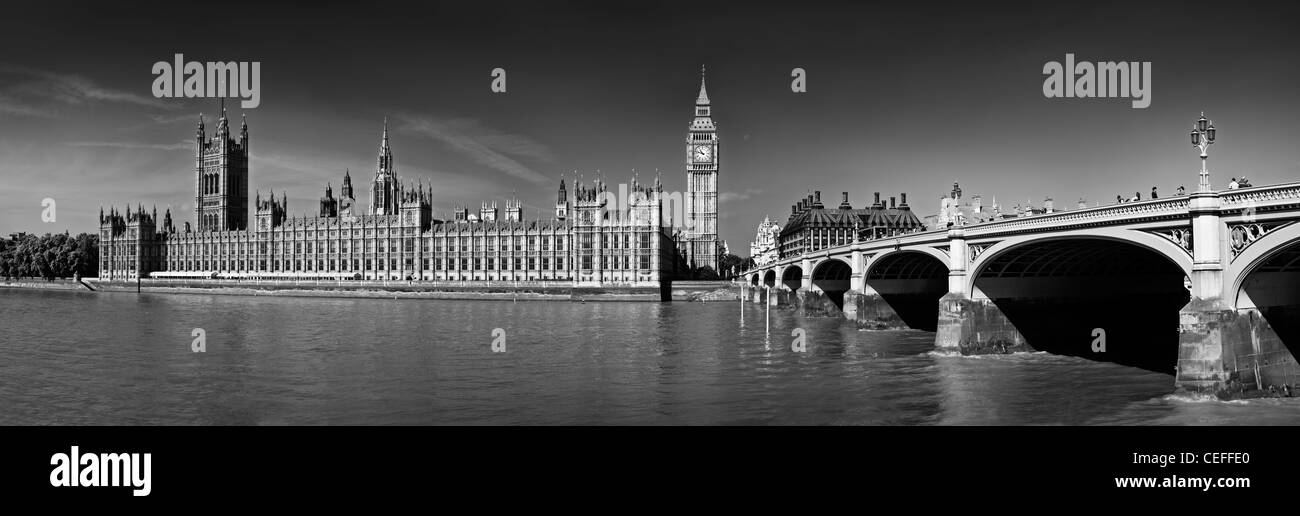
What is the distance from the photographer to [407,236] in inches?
4419

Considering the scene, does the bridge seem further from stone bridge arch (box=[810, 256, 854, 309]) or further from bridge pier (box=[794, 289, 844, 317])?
stone bridge arch (box=[810, 256, 854, 309])

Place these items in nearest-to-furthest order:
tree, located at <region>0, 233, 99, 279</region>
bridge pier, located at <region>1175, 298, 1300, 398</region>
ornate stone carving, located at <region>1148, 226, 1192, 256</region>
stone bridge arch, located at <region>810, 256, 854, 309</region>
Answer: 1. bridge pier, located at <region>1175, 298, 1300, 398</region>
2. ornate stone carving, located at <region>1148, 226, 1192, 256</region>
3. stone bridge arch, located at <region>810, 256, 854, 309</region>
4. tree, located at <region>0, 233, 99, 279</region>

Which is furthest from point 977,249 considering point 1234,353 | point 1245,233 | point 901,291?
point 901,291

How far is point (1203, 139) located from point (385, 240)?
10786cm

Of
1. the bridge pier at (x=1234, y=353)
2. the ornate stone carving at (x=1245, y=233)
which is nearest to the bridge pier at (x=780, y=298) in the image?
the bridge pier at (x=1234, y=353)

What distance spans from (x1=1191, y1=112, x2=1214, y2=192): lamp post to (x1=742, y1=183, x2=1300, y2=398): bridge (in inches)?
11.7

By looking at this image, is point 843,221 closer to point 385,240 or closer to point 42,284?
point 385,240

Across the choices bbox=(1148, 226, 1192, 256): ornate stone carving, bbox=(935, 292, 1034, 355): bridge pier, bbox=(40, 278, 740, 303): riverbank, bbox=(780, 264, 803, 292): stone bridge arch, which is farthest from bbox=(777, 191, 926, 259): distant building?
bbox=(1148, 226, 1192, 256): ornate stone carving

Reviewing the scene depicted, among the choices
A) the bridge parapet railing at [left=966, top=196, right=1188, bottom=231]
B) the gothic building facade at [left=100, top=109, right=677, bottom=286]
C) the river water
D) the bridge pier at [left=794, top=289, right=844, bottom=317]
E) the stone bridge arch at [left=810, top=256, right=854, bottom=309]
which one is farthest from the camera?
the gothic building facade at [left=100, top=109, right=677, bottom=286]

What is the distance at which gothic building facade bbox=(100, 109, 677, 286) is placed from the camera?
101 m

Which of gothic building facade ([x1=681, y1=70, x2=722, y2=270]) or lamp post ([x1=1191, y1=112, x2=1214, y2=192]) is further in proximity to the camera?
→ gothic building facade ([x1=681, y1=70, x2=722, y2=270])
